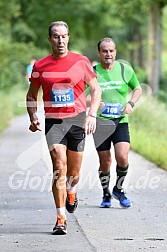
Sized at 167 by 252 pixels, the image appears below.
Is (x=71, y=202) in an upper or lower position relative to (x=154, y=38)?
upper

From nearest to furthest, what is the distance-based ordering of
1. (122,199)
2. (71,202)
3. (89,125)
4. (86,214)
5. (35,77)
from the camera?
(89,125) < (35,77) < (71,202) < (86,214) < (122,199)

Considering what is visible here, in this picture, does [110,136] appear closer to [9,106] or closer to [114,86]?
[114,86]

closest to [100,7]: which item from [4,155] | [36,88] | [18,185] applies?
[4,155]

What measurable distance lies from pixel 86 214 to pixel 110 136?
1.10 m

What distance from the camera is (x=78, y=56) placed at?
904 cm

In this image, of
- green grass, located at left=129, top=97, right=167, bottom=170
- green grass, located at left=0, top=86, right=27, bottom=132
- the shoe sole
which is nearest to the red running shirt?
the shoe sole

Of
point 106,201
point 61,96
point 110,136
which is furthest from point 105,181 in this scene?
point 61,96

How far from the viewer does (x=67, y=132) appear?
919 cm

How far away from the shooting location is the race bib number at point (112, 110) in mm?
10594

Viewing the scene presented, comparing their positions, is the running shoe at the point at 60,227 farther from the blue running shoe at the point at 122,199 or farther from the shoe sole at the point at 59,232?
the blue running shoe at the point at 122,199

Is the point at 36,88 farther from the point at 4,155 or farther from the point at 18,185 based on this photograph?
the point at 4,155

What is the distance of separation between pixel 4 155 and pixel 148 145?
297 cm

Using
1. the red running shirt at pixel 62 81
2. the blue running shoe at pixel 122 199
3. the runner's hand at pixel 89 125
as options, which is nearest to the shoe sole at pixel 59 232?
the runner's hand at pixel 89 125

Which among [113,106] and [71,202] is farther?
[113,106]
